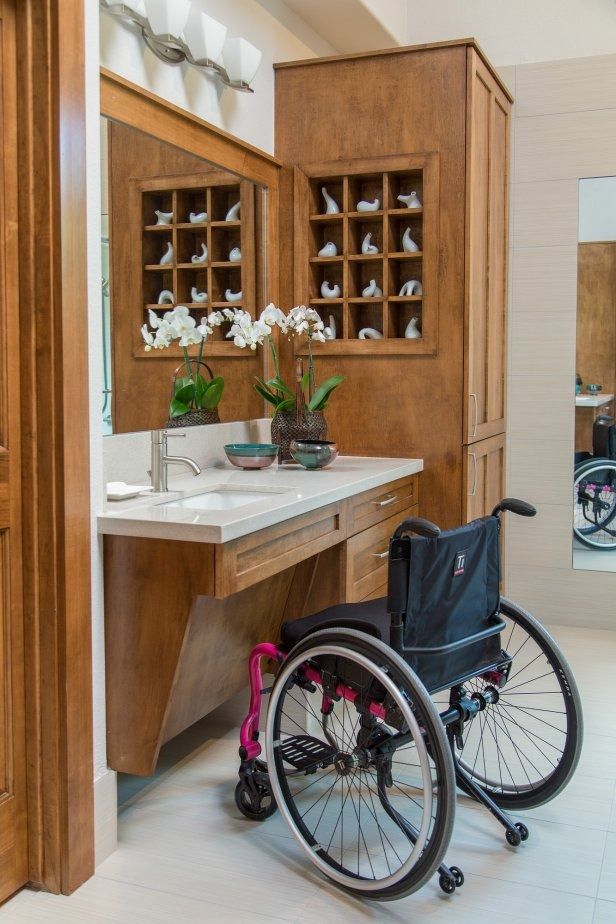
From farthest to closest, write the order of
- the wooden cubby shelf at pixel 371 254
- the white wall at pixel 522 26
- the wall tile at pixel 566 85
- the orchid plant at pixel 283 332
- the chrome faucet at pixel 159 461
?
the white wall at pixel 522 26 → the wall tile at pixel 566 85 → the wooden cubby shelf at pixel 371 254 → the orchid plant at pixel 283 332 → the chrome faucet at pixel 159 461

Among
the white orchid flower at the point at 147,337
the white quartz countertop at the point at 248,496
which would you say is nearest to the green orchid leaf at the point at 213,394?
the white quartz countertop at the point at 248,496

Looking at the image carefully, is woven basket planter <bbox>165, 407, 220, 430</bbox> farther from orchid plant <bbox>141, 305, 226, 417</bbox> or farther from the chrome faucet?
the chrome faucet

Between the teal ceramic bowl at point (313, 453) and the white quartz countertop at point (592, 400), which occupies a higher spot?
the white quartz countertop at point (592, 400)

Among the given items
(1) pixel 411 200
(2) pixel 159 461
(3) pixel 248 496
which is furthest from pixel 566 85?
(2) pixel 159 461

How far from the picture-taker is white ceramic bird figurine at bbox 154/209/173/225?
3.10 meters

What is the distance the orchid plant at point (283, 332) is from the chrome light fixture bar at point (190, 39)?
0.83 metres

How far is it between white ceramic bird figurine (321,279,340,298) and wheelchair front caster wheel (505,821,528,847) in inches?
87.8

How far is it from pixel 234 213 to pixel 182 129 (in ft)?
1.48

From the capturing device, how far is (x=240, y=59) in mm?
3396

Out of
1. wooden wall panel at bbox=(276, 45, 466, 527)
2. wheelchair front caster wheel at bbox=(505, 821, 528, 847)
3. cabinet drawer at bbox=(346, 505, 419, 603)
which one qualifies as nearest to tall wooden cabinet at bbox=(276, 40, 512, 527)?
wooden wall panel at bbox=(276, 45, 466, 527)

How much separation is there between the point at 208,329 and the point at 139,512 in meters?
1.15

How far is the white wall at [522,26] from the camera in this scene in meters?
4.59

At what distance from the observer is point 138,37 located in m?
2.93

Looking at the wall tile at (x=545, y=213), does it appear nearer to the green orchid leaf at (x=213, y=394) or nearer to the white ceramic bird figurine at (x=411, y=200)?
the white ceramic bird figurine at (x=411, y=200)
